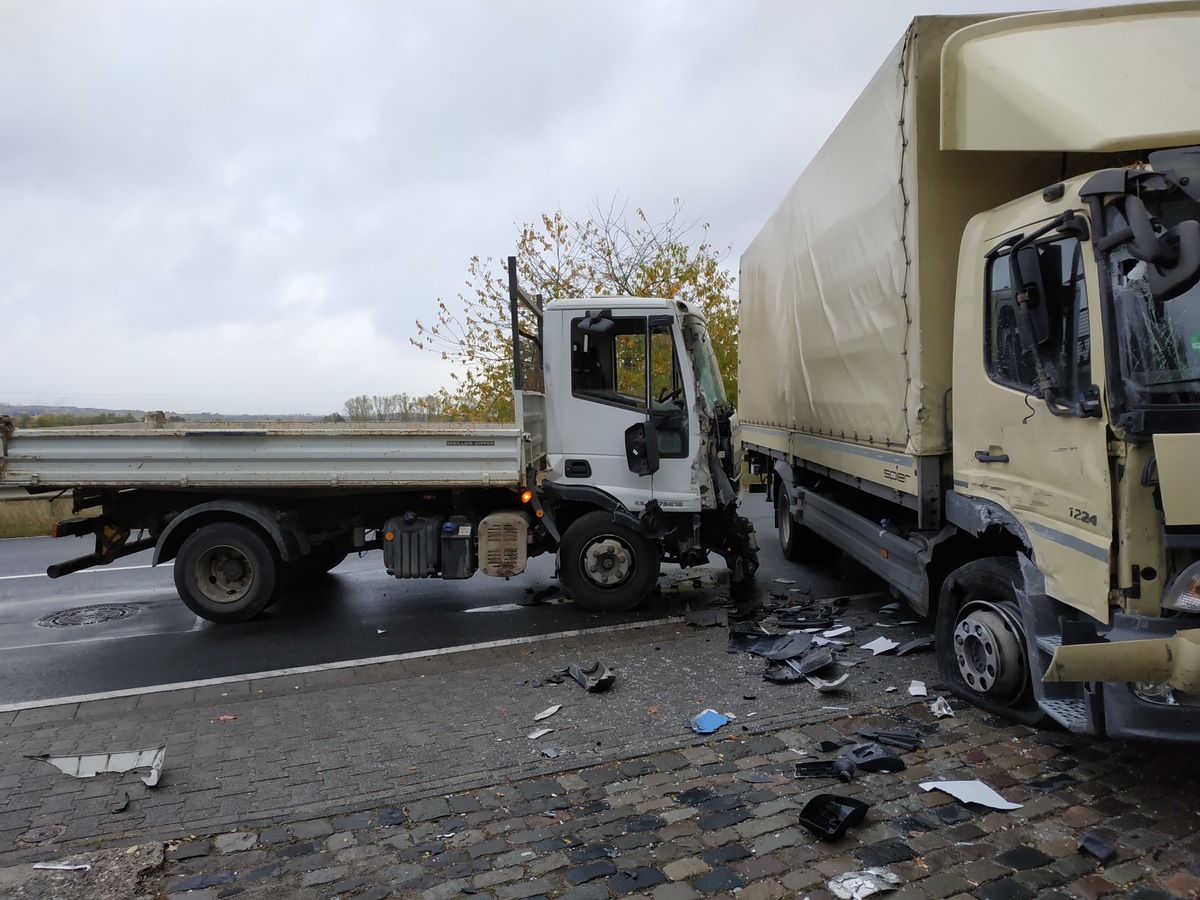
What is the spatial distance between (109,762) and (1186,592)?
5078mm

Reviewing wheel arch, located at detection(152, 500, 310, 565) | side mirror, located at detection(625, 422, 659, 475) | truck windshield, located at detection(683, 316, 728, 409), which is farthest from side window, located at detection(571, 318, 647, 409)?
wheel arch, located at detection(152, 500, 310, 565)

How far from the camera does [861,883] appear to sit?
2.95 meters

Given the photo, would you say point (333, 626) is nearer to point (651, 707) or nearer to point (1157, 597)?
point (651, 707)

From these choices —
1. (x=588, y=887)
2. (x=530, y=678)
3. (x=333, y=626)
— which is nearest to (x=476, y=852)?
(x=588, y=887)

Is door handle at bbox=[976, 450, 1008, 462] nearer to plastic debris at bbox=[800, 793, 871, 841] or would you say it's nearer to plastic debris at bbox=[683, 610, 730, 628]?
plastic debris at bbox=[800, 793, 871, 841]

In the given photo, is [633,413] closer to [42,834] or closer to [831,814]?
[831,814]

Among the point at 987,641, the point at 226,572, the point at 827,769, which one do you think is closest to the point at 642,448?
the point at 987,641

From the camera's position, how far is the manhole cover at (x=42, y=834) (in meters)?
3.41

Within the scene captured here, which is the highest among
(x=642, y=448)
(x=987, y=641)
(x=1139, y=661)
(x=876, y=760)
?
(x=642, y=448)

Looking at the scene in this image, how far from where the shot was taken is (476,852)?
3244 mm

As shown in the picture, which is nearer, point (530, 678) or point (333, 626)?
point (530, 678)

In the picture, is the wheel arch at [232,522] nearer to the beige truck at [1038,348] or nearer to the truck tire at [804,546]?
the beige truck at [1038,348]

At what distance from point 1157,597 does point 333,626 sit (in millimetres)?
6041

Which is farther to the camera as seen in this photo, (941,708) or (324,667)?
(324,667)
